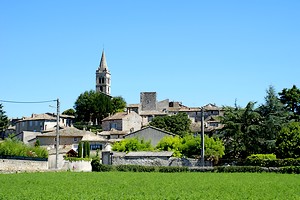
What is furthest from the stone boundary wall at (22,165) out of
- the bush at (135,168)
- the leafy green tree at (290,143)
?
the leafy green tree at (290,143)

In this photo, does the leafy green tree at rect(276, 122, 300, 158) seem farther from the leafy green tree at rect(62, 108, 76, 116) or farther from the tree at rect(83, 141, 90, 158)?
the leafy green tree at rect(62, 108, 76, 116)

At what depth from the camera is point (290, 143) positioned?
55.4 metres

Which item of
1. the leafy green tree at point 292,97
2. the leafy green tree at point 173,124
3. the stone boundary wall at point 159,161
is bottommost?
the stone boundary wall at point 159,161

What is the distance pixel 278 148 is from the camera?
5669cm

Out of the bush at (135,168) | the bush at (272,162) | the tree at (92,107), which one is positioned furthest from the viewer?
the tree at (92,107)

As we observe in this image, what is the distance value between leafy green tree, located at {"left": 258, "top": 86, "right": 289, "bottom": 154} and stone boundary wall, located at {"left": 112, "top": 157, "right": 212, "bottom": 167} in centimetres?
813

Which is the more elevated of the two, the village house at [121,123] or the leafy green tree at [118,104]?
the leafy green tree at [118,104]

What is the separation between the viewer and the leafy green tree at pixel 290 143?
180 feet

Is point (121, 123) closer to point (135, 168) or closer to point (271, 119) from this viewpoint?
point (271, 119)

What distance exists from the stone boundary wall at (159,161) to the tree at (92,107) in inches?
2987

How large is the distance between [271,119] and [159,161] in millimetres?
15937

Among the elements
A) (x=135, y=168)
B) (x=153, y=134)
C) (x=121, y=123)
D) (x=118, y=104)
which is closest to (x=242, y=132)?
(x=135, y=168)

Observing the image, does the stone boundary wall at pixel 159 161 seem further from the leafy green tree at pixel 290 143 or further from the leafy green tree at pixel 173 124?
the leafy green tree at pixel 173 124

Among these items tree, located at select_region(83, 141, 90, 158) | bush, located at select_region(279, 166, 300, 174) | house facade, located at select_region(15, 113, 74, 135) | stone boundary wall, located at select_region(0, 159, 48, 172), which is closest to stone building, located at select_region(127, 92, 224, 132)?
house facade, located at select_region(15, 113, 74, 135)
